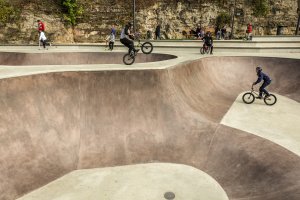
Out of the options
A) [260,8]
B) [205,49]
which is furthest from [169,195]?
[260,8]

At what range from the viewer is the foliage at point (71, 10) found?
30.1 metres

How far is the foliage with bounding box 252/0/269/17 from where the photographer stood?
31.3 metres

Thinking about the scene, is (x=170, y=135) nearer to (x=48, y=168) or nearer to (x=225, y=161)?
(x=225, y=161)

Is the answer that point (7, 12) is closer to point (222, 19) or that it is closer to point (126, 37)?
point (126, 37)

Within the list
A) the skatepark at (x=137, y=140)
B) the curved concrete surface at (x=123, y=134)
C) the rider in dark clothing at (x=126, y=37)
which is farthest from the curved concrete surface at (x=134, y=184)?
the rider in dark clothing at (x=126, y=37)

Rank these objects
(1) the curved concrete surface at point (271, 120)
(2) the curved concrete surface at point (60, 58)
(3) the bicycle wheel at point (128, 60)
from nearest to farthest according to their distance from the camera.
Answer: (1) the curved concrete surface at point (271, 120)
(3) the bicycle wheel at point (128, 60)
(2) the curved concrete surface at point (60, 58)

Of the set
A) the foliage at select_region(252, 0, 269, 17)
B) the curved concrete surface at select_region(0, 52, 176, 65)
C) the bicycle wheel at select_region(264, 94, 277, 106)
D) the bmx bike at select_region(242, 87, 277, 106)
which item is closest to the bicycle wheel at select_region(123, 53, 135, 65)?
the curved concrete surface at select_region(0, 52, 176, 65)

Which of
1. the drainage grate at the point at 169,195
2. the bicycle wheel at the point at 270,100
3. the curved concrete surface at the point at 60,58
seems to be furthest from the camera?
the curved concrete surface at the point at 60,58

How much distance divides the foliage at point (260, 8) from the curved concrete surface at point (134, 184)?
30.0 metres

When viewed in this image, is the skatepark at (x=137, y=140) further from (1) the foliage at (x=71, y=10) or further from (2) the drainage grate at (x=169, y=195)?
(1) the foliage at (x=71, y=10)

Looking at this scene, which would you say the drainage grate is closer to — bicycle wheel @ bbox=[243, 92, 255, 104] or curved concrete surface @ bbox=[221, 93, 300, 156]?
curved concrete surface @ bbox=[221, 93, 300, 156]

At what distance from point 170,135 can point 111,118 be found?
7.66 ft

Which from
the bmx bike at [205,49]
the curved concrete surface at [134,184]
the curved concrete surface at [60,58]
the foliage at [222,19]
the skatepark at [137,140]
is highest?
the foliage at [222,19]

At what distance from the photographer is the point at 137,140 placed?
8.96m
